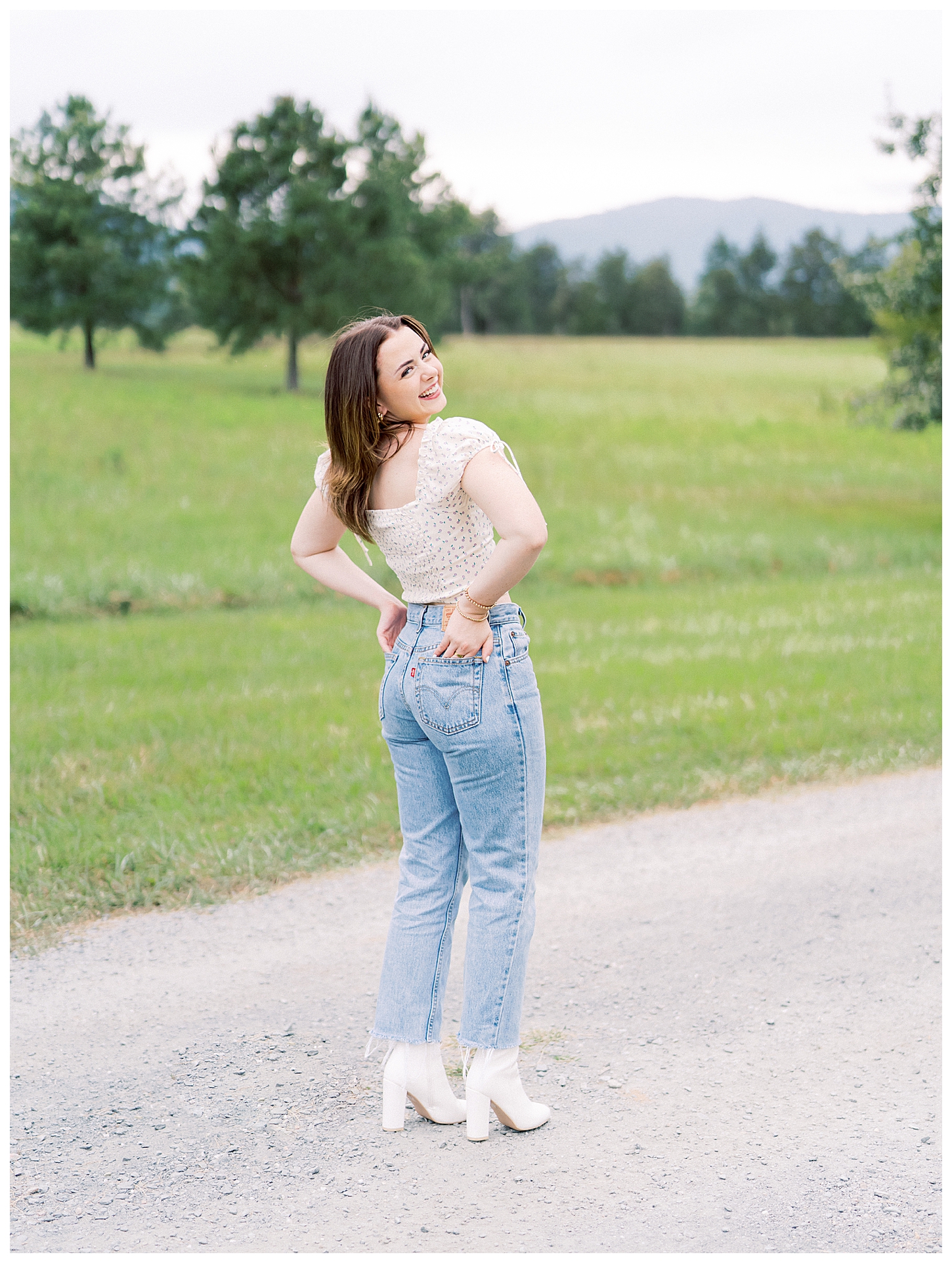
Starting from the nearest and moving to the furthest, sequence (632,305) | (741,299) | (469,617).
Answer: (469,617) → (741,299) → (632,305)

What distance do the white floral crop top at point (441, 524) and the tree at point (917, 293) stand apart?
16093 millimetres

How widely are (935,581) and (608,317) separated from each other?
8107 centimetres

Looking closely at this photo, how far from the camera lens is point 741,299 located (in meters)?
88.2

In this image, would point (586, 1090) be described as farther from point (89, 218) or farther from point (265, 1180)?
point (89, 218)

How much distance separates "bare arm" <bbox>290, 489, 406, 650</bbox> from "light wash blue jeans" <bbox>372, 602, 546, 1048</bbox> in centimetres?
23

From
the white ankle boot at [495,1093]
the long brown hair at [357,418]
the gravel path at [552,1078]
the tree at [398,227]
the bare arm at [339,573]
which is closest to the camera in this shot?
the gravel path at [552,1078]

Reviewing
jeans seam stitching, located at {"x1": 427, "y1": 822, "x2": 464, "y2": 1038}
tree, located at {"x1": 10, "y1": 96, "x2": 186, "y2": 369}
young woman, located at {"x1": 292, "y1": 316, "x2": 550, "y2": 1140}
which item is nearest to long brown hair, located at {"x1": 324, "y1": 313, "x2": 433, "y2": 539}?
young woman, located at {"x1": 292, "y1": 316, "x2": 550, "y2": 1140}

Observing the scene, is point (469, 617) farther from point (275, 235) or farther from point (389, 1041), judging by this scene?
point (275, 235)

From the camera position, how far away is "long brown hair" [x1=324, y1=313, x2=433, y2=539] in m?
3.04

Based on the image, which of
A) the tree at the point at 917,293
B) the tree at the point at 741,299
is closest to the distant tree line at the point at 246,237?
the tree at the point at 917,293

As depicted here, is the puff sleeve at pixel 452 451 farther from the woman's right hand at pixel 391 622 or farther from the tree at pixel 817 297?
the tree at pixel 817 297

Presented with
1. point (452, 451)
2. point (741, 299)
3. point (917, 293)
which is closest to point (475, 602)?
point (452, 451)

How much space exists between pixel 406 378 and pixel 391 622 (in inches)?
28.6

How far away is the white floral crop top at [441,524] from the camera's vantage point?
2932mm
